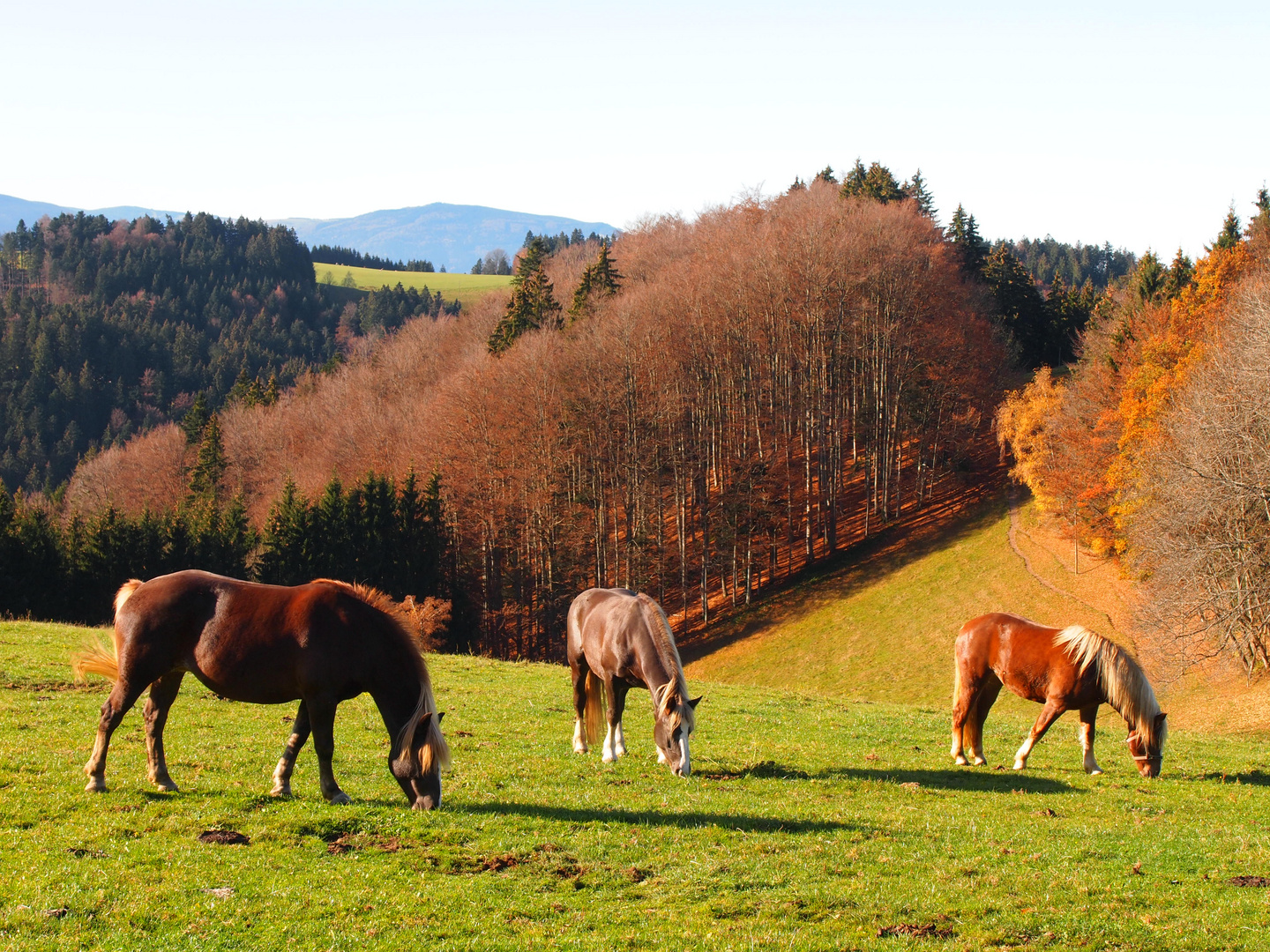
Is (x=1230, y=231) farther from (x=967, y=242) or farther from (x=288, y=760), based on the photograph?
(x=288, y=760)

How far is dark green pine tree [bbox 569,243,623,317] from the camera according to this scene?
231ft

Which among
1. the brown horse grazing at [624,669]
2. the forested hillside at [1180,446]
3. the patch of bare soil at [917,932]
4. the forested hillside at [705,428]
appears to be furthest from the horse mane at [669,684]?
the forested hillside at [705,428]

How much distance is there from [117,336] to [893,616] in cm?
14871

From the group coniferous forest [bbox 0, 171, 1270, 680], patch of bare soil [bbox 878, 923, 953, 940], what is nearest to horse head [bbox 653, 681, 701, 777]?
patch of bare soil [bbox 878, 923, 953, 940]

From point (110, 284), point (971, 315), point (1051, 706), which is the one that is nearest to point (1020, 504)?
point (971, 315)

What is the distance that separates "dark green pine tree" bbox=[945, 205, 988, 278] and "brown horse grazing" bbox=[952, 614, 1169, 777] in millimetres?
70209

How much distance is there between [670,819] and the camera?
10.4 metres

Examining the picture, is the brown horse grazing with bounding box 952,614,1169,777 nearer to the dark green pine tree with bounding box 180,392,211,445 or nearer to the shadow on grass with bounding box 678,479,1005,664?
the shadow on grass with bounding box 678,479,1005,664

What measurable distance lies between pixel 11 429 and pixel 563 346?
4442 inches

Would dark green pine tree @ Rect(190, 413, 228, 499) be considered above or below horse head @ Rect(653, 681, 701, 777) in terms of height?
above

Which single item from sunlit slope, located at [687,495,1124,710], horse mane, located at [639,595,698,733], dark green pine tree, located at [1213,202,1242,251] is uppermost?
dark green pine tree, located at [1213,202,1242,251]

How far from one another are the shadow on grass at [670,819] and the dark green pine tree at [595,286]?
60.5 meters

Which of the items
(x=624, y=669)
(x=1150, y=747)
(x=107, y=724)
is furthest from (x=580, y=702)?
(x=1150, y=747)

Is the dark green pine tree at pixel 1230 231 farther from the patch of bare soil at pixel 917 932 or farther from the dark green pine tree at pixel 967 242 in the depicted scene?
the patch of bare soil at pixel 917 932
